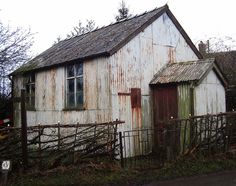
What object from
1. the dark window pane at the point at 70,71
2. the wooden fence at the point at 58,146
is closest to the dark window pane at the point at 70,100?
the dark window pane at the point at 70,71

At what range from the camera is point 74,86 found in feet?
48.1

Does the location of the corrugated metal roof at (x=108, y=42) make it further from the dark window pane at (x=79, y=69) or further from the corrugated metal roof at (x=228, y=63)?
the corrugated metal roof at (x=228, y=63)

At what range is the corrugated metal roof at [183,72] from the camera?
12.9 meters

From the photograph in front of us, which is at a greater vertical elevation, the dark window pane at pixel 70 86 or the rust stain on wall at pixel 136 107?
the dark window pane at pixel 70 86

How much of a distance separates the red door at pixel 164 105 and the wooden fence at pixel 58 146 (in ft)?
10.6

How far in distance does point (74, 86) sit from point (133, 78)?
2634mm

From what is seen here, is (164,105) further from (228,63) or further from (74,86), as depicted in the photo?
(228,63)

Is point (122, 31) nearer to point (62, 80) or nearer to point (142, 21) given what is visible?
point (142, 21)

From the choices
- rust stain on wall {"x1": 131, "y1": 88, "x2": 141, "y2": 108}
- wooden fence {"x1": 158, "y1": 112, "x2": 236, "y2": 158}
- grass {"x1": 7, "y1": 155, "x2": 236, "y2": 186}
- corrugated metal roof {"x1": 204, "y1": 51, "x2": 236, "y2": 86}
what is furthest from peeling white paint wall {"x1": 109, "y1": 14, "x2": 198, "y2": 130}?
corrugated metal roof {"x1": 204, "y1": 51, "x2": 236, "y2": 86}

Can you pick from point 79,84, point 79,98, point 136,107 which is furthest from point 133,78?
point 79,98

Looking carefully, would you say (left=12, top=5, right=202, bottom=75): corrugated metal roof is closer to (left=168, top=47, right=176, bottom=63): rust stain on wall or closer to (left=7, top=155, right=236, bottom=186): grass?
(left=168, top=47, right=176, bottom=63): rust stain on wall

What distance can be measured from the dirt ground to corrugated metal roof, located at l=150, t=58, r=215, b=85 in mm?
3991

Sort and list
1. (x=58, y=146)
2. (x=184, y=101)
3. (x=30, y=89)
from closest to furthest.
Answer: (x=58, y=146), (x=184, y=101), (x=30, y=89)

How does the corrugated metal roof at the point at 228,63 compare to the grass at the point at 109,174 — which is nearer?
the grass at the point at 109,174
